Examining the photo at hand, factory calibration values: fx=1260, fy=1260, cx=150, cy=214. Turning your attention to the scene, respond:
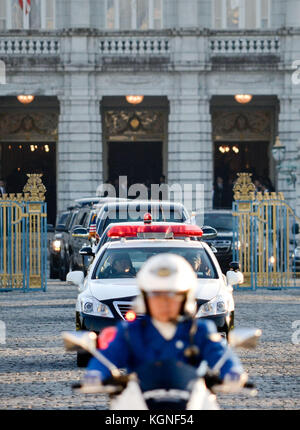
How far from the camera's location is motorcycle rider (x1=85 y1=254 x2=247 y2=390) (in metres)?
5.54

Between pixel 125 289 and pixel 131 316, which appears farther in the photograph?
pixel 125 289

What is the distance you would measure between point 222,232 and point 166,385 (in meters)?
24.3

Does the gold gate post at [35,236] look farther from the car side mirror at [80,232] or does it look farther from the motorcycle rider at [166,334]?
the motorcycle rider at [166,334]

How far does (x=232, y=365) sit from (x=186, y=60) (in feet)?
134

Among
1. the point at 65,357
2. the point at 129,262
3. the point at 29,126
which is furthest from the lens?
the point at 29,126

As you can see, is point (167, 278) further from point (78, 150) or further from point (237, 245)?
point (78, 150)

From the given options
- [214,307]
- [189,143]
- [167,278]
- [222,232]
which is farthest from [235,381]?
[189,143]

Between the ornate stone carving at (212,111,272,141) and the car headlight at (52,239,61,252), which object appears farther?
the ornate stone carving at (212,111,272,141)

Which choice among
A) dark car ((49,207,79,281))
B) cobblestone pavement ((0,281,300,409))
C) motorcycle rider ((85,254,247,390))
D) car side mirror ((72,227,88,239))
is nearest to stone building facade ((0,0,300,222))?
dark car ((49,207,79,281))

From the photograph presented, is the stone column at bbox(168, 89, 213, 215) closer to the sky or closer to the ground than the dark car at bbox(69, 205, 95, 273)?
closer to the sky

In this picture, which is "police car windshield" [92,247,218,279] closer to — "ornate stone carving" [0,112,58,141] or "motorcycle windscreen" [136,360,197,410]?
"motorcycle windscreen" [136,360,197,410]

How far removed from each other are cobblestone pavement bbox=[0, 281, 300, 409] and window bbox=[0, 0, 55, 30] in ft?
79.2

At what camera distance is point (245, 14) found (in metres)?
47.0

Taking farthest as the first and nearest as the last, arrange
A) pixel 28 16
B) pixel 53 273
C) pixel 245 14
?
pixel 245 14
pixel 28 16
pixel 53 273
